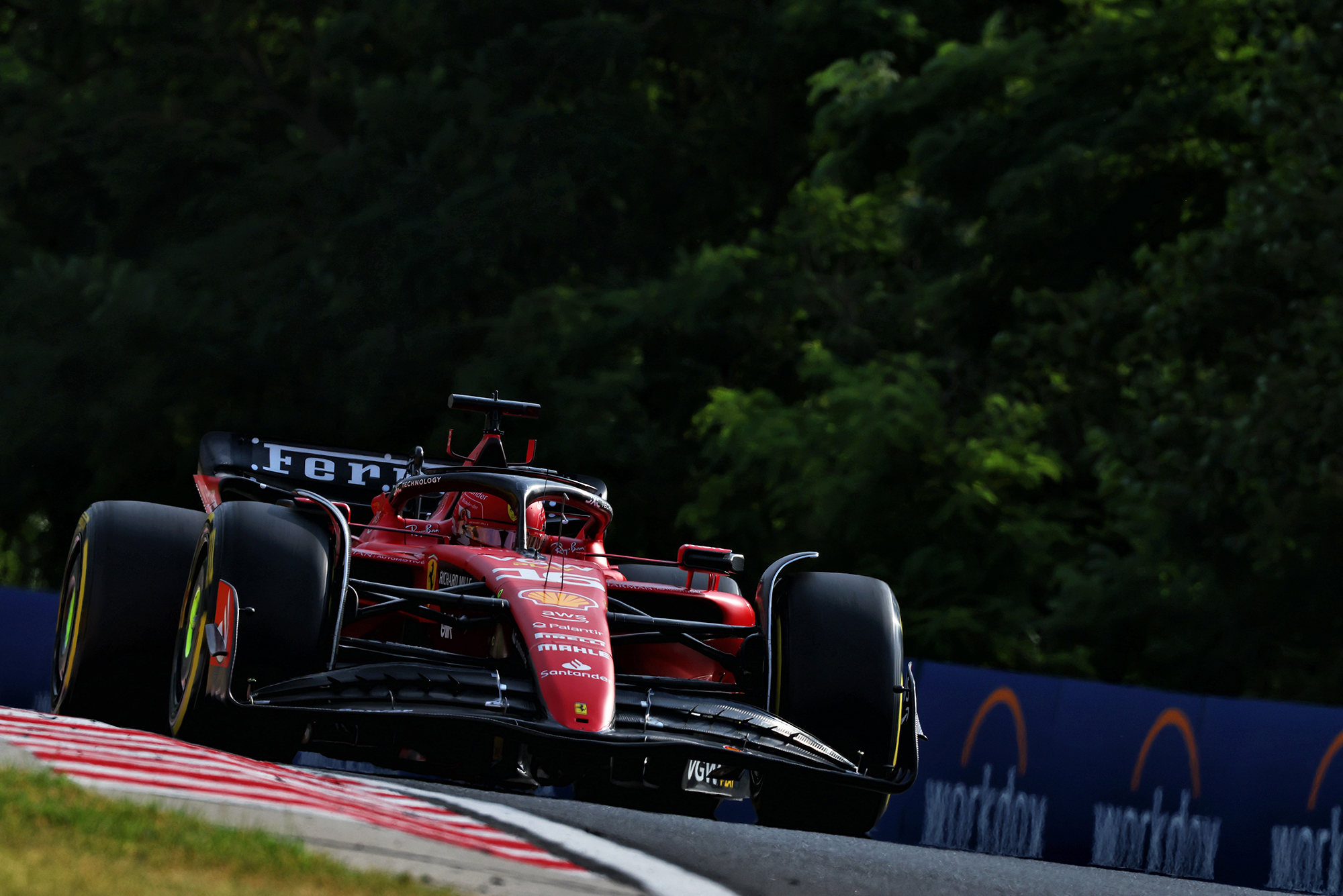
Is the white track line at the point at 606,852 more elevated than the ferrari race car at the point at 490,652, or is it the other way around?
the ferrari race car at the point at 490,652

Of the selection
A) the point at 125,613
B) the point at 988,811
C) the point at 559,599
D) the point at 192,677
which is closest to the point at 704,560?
the point at 559,599

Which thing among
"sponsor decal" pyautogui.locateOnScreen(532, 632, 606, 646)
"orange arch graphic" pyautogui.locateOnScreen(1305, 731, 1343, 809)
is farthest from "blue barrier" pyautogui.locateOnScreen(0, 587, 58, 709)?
"orange arch graphic" pyautogui.locateOnScreen(1305, 731, 1343, 809)

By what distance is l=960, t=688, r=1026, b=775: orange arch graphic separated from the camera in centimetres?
1049

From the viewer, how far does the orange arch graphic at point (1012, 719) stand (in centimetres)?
1049

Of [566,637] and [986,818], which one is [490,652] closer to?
[566,637]

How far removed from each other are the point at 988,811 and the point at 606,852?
5.07m

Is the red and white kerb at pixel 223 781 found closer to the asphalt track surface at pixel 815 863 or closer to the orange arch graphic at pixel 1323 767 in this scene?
the asphalt track surface at pixel 815 863

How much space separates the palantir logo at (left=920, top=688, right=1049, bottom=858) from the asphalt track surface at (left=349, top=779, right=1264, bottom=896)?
161cm

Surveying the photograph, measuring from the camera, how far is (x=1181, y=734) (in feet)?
32.0

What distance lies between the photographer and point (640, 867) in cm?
567

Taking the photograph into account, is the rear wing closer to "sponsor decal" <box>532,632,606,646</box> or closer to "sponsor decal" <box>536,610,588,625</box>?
"sponsor decal" <box>536,610,588,625</box>

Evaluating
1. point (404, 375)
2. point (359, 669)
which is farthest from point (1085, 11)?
point (359, 669)

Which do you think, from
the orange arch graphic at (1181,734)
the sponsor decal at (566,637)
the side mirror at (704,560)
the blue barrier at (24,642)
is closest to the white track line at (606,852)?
the sponsor decal at (566,637)

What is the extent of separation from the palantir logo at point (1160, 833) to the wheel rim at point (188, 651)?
182 inches
